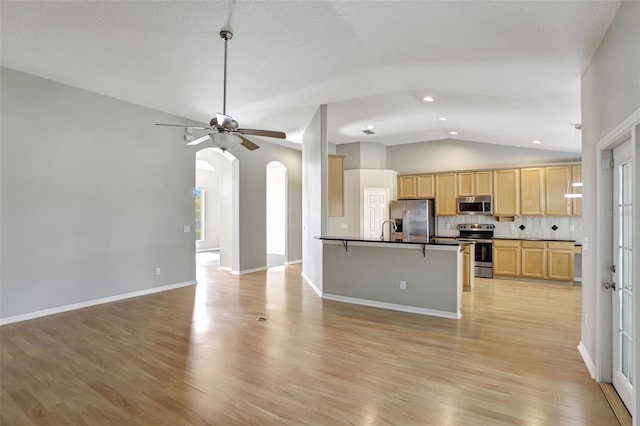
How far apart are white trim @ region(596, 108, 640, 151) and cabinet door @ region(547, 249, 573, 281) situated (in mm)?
4517

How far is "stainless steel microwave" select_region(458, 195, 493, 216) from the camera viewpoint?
7.16 meters

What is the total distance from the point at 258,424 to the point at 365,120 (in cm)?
535

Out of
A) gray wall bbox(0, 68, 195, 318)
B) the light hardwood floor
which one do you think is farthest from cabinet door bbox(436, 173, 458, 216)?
gray wall bbox(0, 68, 195, 318)

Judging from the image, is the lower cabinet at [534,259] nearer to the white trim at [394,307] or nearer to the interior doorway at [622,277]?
the white trim at [394,307]

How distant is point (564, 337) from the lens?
3605 mm

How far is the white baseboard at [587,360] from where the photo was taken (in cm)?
273

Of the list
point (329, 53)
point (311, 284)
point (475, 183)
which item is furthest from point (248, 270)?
point (475, 183)

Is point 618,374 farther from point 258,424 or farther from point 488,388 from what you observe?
point 258,424

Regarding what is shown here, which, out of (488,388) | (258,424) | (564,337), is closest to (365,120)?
(564,337)

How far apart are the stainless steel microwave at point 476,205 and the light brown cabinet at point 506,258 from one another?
0.71 metres

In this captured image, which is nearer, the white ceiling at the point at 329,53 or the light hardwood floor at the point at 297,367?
the light hardwood floor at the point at 297,367

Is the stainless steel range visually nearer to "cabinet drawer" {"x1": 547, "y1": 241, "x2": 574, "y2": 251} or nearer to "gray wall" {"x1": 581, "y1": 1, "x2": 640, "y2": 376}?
"cabinet drawer" {"x1": 547, "y1": 241, "x2": 574, "y2": 251}

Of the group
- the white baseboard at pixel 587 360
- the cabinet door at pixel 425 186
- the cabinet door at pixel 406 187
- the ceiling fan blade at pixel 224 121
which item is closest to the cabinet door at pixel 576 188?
the cabinet door at pixel 425 186

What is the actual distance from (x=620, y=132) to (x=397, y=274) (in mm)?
2995
